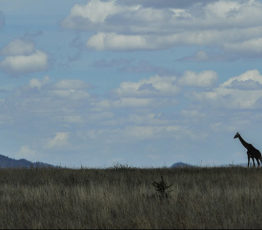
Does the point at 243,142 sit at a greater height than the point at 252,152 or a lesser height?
greater

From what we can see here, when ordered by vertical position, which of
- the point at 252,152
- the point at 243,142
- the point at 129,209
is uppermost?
the point at 243,142

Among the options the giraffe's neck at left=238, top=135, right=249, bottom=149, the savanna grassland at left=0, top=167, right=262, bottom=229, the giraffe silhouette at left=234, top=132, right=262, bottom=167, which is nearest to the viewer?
the savanna grassland at left=0, top=167, right=262, bottom=229

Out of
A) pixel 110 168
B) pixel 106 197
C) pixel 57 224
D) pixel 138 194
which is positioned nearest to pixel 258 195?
pixel 138 194

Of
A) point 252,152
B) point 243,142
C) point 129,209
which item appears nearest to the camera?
point 129,209

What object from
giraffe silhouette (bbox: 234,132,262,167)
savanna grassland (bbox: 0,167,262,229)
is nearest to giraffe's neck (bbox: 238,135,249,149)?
giraffe silhouette (bbox: 234,132,262,167)

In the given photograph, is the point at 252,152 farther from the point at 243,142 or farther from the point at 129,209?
the point at 129,209

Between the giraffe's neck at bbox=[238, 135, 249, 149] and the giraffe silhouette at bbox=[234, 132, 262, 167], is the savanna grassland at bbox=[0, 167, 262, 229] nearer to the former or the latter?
the giraffe silhouette at bbox=[234, 132, 262, 167]

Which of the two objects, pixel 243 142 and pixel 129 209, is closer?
pixel 129 209

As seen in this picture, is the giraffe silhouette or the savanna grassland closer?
the savanna grassland

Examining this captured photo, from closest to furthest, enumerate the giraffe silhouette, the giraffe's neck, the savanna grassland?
the savanna grassland → the giraffe silhouette → the giraffe's neck

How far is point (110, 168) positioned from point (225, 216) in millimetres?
13662

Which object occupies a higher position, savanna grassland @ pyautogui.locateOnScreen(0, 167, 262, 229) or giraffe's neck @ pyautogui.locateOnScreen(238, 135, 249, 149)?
giraffe's neck @ pyautogui.locateOnScreen(238, 135, 249, 149)

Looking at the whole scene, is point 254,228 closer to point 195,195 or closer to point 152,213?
point 152,213

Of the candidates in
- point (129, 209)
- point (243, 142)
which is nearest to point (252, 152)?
point (243, 142)
